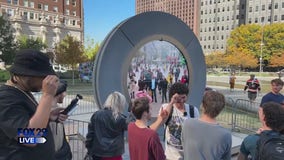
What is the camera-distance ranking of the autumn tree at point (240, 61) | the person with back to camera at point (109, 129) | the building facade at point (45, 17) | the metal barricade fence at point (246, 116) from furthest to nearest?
the building facade at point (45, 17), the autumn tree at point (240, 61), the metal barricade fence at point (246, 116), the person with back to camera at point (109, 129)

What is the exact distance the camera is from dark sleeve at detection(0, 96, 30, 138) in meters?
1.86

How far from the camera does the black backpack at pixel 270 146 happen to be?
258 centimetres

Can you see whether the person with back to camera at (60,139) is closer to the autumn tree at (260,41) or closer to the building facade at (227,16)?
the autumn tree at (260,41)

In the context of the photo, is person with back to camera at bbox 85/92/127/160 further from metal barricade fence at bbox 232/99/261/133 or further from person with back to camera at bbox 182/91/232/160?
metal barricade fence at bbox 232/99/261/133

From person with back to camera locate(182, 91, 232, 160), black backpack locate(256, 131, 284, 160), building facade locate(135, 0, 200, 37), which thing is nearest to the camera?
black backpack locate(256, 131, 284, 160)

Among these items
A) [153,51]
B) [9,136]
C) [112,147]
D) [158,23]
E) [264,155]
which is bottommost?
[112,147]

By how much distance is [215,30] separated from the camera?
4267 inches

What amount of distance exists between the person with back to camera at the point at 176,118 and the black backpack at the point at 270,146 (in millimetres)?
1387

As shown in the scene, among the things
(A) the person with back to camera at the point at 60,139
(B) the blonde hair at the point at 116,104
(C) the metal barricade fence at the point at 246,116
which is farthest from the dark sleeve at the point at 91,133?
(C) the metal barricade fence at the point at 246,116

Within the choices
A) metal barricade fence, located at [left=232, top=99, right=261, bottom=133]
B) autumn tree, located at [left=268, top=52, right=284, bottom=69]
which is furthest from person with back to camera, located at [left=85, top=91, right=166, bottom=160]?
autumn tree, located at [left=268, top=52, right=284, bottom=69]

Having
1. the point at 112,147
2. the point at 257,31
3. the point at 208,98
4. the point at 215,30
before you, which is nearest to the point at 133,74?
the point at 112,147

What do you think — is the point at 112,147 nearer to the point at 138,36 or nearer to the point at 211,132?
the point at 211,132

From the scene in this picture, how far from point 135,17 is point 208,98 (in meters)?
4.69

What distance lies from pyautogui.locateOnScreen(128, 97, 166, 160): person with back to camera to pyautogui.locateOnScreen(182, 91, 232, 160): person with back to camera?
377 millimetres
